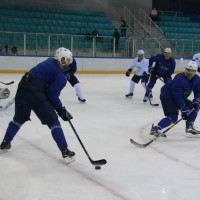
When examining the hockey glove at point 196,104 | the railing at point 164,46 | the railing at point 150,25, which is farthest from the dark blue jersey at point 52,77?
the railing at point 150,25

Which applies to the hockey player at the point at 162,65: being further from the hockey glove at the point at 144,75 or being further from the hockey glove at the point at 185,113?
the hockey glove at the point at 185,113

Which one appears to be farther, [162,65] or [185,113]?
[162,65]

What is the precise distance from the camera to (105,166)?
376 centimetres

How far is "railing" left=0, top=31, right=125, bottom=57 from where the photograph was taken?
1240 cm

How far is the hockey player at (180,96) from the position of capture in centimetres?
461

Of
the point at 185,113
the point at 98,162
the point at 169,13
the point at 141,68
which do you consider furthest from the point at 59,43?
the point at 98,162

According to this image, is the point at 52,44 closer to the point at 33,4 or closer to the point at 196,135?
the point at 33,4

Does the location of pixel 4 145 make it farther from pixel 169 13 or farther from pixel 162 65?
pixel 169 13

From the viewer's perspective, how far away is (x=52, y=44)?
12883 mm

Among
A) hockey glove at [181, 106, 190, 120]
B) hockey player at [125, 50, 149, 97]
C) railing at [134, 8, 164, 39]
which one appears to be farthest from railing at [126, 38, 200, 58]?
hockey glove at [181, 106, 190, 120]

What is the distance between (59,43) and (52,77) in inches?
378

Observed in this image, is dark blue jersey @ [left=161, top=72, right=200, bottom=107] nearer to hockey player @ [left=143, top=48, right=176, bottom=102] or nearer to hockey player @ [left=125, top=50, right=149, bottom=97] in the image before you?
hockey player @ [left=143, top=48, right=176, bottom=102]

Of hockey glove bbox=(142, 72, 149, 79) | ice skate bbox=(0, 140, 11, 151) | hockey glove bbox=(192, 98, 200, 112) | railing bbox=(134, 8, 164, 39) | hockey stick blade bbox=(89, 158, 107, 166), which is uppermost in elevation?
railing bbox=(134, 8, 164, 39)

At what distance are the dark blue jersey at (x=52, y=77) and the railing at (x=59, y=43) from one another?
9.00 meters
